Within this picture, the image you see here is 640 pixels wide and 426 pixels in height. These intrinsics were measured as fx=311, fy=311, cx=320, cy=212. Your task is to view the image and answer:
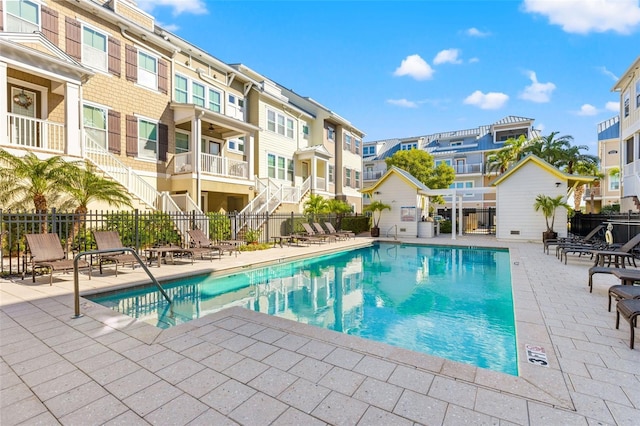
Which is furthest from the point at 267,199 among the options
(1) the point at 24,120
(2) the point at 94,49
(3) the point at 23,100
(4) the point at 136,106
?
(3) the point at 23,100

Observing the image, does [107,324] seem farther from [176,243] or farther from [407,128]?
[407,128]

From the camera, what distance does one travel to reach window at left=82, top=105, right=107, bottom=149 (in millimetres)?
13055

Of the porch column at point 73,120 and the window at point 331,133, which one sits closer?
the porch column at point 73,120

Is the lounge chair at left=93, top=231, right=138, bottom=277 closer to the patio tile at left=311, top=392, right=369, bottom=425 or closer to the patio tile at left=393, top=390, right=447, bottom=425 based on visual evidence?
the patio tile at left=311, top=392, right=369, bottom=425

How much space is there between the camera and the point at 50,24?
39.2 ft

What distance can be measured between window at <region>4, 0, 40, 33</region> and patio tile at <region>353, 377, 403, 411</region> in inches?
626

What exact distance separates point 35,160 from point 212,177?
24.4 ft

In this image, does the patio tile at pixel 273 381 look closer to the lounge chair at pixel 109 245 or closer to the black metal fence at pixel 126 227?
the lounge chair at pixel 109 245

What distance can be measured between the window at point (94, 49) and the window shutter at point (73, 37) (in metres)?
0.20

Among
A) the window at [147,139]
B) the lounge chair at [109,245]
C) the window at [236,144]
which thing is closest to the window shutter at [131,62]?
the window at [147,139]

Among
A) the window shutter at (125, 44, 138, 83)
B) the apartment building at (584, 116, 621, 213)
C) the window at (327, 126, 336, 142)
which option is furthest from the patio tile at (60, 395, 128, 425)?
the apartment building at (584, 116, 621, 213)

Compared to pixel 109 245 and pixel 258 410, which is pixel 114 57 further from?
pixel 258 410

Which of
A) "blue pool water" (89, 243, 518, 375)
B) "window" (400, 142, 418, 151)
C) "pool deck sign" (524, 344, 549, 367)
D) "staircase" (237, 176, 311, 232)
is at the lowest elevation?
"blue pool water" (89, 243, 518, 375)

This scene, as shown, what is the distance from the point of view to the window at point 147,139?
49.0 ft
